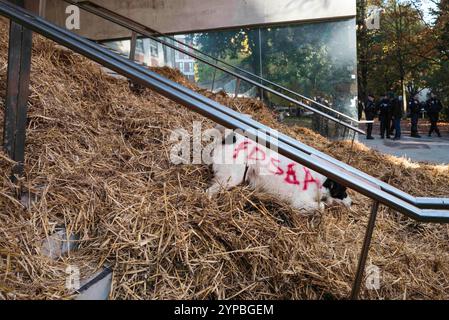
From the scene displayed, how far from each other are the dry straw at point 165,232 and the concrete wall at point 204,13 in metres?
7.22

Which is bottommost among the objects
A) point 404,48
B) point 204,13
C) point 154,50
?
point 154,50

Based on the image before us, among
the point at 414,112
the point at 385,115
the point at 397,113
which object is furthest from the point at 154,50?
the point at 414,112

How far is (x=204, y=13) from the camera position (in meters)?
10.1

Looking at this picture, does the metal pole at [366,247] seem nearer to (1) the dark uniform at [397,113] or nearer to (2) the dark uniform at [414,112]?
(1) the dark uniform at [397,113]

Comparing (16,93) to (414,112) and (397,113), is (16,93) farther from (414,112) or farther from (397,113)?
(414,112)

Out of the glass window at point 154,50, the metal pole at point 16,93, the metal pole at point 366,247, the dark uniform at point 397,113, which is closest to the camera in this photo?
the metal pole at point 366,247

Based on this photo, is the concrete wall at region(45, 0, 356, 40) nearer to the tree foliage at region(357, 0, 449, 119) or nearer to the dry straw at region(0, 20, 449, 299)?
the dry straw at region(0, 20, 449, 299)

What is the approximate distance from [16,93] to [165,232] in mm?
1206

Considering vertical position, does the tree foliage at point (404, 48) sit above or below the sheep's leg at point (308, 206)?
above

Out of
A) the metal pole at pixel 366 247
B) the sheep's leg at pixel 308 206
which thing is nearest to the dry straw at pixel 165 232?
the sheep's leg at pixel 308 206

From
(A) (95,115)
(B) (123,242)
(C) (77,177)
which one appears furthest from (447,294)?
(A) (95,115)

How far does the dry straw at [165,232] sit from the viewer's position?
188cm

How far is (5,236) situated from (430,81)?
2542 centimetres

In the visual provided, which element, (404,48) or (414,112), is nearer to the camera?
(414,112)
